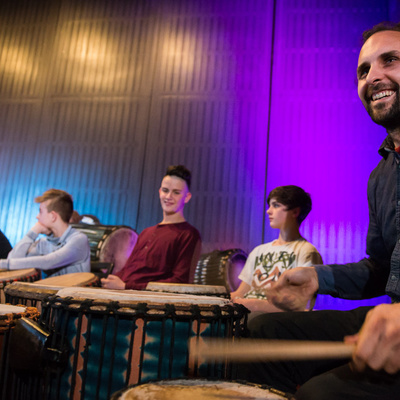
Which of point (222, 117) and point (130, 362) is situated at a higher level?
point (222, 117)

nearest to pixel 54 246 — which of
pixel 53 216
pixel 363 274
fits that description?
pixel 53 216

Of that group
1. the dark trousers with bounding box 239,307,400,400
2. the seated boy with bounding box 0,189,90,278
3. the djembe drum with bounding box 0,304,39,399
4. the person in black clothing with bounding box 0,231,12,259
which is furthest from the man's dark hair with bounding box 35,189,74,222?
the dark trousers with bounding box 239,307,400,400

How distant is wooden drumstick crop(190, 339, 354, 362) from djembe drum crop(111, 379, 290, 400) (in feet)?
0.26

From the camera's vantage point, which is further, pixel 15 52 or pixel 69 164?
pixel 15 52

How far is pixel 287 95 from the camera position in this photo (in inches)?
171

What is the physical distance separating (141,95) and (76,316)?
12.5 feet

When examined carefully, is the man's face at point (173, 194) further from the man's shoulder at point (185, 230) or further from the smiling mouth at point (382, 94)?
the smiling mouth at point (382, 94)

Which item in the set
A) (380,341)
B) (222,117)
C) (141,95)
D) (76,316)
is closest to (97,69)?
(141,95)

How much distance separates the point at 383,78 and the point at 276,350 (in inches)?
37.9

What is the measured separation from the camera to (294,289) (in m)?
1.32

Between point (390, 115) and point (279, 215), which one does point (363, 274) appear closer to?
point (390, 115)

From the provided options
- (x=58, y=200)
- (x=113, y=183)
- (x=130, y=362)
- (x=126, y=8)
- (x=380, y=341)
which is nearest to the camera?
(x=380, y=341)

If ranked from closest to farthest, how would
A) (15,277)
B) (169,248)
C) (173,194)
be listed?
1. (15,277)
2. (169,248)
3. (173,194)

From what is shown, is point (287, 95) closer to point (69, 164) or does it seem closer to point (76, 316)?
point (69, 164)
